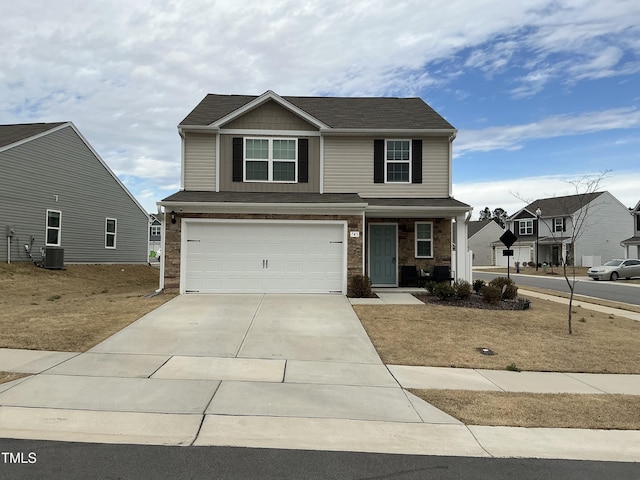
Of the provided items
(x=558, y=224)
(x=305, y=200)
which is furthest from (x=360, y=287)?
(x=558, y=224)

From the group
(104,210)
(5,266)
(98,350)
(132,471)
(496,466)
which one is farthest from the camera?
(104,210)

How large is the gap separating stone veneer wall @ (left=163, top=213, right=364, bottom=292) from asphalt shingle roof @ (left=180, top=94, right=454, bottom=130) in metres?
3.89

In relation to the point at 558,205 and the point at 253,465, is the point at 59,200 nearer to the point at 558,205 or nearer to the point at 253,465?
the point at 253,465

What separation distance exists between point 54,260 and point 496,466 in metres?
20.8

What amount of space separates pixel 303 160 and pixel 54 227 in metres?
13.1

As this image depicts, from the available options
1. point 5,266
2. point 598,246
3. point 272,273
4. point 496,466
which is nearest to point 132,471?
point 496,466

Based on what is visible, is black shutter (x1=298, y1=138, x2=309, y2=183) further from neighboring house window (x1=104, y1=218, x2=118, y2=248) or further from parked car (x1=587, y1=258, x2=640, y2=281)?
parked car (x1=587, y1=258, x2=640, y2=281)

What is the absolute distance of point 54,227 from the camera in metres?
21.9

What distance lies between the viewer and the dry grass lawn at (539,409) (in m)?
5.58

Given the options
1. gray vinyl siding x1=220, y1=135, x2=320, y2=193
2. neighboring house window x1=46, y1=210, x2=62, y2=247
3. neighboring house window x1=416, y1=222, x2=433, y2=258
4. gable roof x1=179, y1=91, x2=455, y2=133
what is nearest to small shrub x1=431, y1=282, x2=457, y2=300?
neighboring house window x1=416, y1=222, x2=433, y2=258

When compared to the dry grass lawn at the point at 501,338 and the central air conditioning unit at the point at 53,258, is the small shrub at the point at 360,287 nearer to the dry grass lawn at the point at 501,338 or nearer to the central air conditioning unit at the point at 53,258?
the dry grass lawn at the point at 501,338

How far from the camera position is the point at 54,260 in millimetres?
20484

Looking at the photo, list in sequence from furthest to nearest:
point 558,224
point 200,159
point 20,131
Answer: point 558,224 → point 20,131 → point 200,159

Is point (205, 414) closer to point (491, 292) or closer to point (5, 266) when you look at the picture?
point (491, 292)
